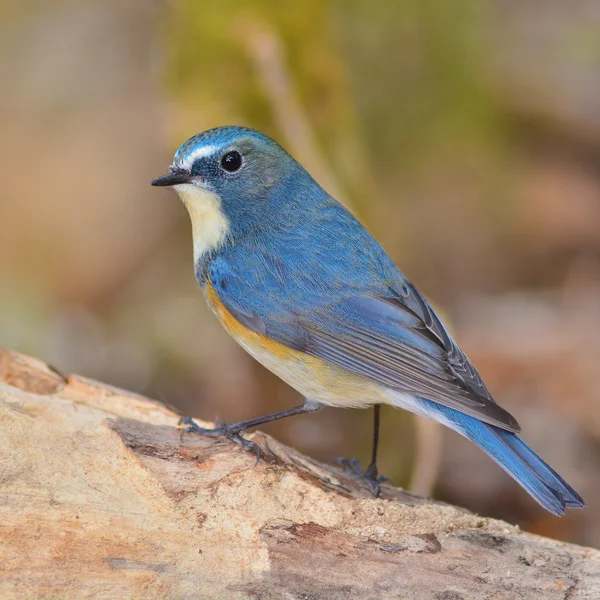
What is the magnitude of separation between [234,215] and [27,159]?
587cm

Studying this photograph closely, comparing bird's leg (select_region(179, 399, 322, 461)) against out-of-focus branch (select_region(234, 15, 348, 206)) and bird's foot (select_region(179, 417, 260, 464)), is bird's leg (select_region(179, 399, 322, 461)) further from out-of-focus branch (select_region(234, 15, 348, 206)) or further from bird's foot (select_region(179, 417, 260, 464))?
out-of-focus branch (select_region(234, 15, 348, 206))

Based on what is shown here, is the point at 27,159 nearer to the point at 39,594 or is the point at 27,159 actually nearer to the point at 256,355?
the point at 256,355

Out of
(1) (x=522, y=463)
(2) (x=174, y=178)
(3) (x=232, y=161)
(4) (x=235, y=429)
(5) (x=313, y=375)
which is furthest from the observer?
(3) (x=232, y=161)

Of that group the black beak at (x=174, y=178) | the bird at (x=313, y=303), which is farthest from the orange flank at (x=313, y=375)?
the black beak at (x=174, y=178)

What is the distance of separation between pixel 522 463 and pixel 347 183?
10.4 feet

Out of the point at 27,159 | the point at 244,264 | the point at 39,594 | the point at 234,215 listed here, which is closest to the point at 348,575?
the point at 39,594

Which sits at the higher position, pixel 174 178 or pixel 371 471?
pixel 174 178

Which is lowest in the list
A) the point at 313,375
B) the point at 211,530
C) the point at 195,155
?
the point at 211,530

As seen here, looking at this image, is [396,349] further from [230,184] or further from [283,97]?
[283,97]

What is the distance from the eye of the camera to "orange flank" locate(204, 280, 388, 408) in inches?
164

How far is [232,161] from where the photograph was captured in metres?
4.48

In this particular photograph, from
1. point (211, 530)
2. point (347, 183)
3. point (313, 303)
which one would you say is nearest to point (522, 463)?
point (313, 303)

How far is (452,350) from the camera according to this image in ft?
13.8

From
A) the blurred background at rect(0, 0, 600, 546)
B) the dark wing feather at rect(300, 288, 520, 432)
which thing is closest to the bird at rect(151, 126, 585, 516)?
the dark wing feather at rect(300, 288, 520, 432)
